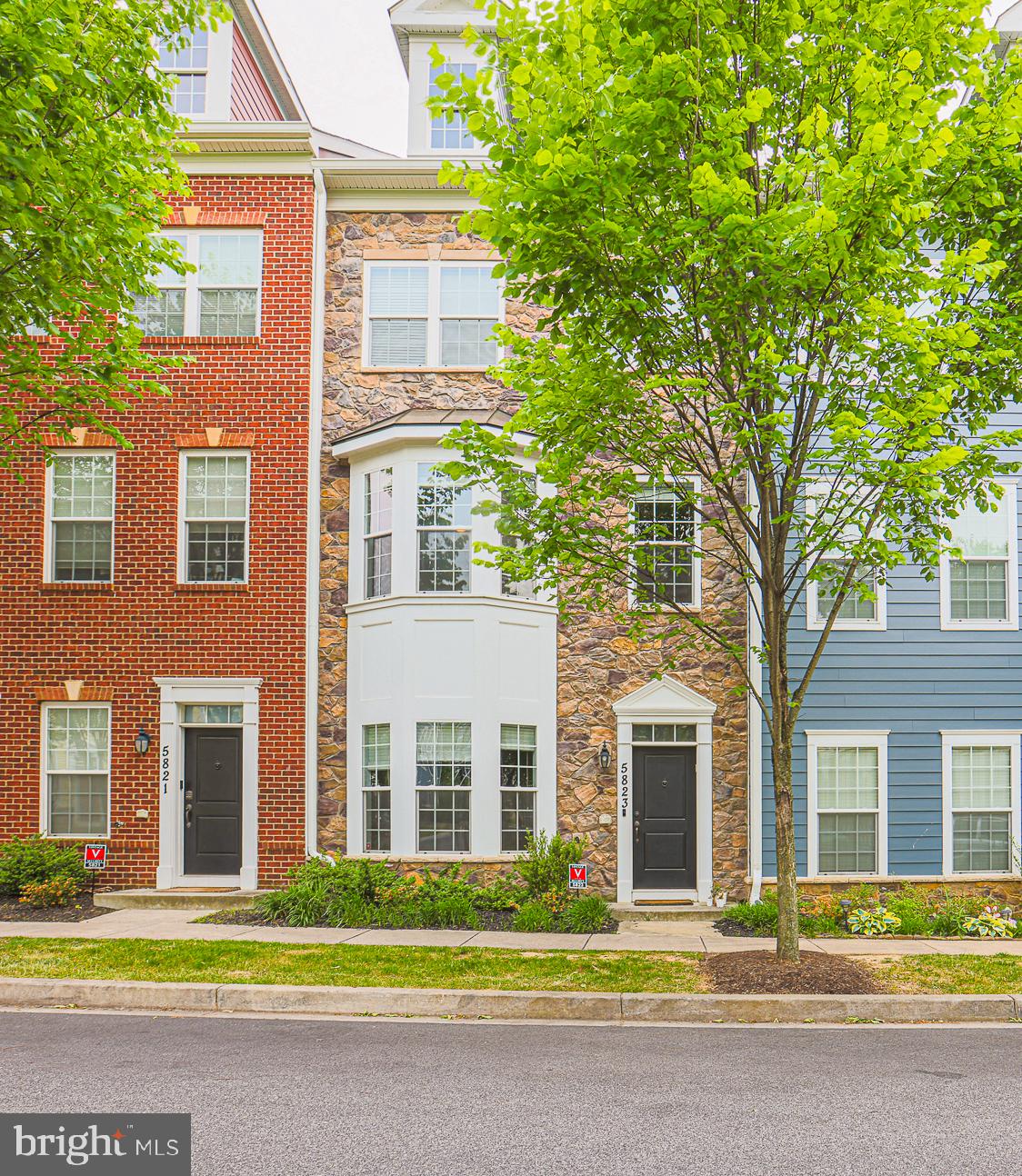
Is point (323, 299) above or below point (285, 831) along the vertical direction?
above

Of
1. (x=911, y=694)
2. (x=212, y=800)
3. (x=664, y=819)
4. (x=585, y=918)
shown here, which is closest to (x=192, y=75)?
(x=212, y=800)

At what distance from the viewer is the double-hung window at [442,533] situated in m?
13.9

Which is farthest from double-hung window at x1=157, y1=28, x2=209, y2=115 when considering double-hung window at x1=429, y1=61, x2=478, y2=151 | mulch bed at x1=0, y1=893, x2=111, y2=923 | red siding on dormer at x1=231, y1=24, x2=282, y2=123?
A: mulch bed at x1=0, y1=893, x2=111, y2=923

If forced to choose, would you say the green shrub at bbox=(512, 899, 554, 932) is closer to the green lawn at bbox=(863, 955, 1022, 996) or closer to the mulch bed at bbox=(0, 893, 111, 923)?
the green lawn at bbox=(863, 955, 1022, 996)

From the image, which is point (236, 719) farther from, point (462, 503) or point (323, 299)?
point (323, 299)

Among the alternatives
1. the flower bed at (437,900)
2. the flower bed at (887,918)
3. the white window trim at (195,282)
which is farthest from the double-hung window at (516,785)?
the white window trim at (195,282)

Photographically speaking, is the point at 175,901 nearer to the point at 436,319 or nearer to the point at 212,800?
the point at 212,800

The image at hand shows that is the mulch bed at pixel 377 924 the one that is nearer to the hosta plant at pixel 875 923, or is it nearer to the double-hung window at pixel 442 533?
the hosta plant at pixel 875 923

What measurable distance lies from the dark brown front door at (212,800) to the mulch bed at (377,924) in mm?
1381

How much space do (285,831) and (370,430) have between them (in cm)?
532

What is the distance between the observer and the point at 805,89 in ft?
29.5

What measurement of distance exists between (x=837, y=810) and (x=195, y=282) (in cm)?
1108

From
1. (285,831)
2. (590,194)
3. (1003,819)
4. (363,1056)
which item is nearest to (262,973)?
(363,1056)

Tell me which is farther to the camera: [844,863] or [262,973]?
[844,863]
